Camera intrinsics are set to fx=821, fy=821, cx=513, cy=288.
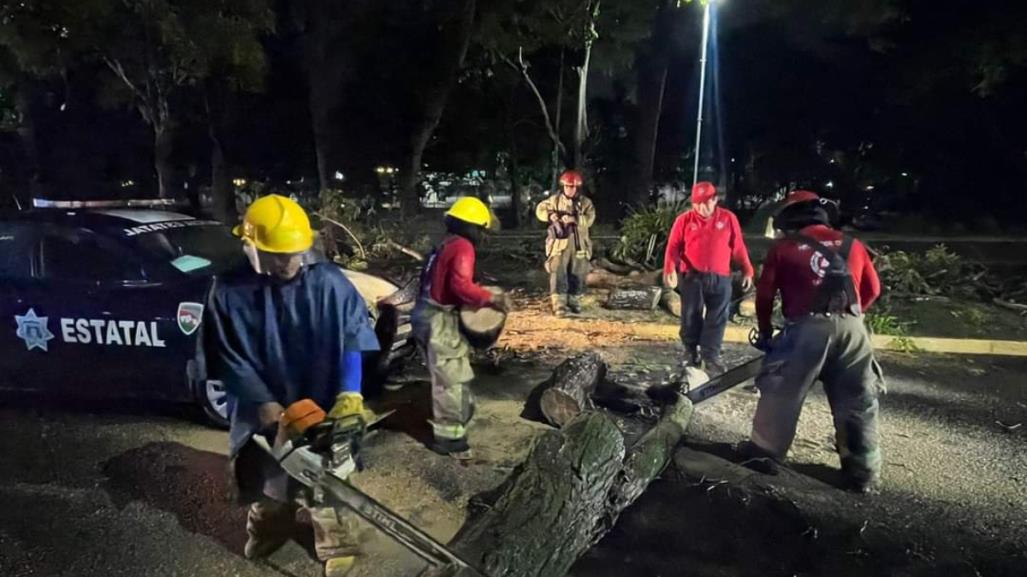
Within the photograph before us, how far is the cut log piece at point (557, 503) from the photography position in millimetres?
3607

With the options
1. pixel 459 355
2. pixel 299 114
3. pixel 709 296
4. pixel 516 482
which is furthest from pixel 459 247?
pixel 299 114

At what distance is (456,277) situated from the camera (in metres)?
4.89

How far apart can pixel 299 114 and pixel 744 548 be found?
27.1 m

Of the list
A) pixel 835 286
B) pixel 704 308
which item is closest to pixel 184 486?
pixel 835 286

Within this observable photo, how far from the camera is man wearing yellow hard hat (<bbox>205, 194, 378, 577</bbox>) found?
325 cm

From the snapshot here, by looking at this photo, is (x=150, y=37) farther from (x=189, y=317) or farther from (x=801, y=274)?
(x=801, y=274)

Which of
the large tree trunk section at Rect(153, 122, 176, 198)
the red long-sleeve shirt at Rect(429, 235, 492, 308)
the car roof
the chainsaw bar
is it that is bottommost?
the chainsaw bar

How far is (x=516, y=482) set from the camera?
4051 millimetres

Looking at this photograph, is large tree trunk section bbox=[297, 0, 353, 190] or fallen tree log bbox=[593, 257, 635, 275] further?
large tree trunk section bbox=[297, 0, 353, 190]

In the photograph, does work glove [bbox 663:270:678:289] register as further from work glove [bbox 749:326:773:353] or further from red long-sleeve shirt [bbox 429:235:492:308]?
red long-sleeve shirt [bbox 429:235:492:308]

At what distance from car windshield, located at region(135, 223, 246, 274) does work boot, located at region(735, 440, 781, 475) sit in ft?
11.4

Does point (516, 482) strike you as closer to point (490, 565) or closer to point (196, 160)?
point (490, 565)

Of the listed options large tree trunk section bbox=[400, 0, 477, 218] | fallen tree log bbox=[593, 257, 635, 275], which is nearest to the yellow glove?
fallen tree log bbox=[593, 257, 635, 275]

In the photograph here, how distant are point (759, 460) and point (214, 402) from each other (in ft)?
11.9
